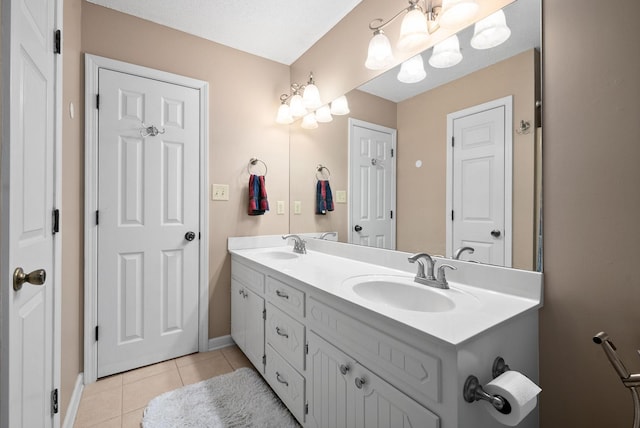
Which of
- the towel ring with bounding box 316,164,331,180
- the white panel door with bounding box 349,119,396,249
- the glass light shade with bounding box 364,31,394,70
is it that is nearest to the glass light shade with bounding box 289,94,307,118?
the towel ring with bounding box 316,164,331,180

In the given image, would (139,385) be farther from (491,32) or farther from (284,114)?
(491,32)

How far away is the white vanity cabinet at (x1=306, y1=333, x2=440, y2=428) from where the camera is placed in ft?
2.69

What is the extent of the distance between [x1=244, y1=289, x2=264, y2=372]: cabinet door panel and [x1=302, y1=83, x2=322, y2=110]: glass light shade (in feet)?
4.73

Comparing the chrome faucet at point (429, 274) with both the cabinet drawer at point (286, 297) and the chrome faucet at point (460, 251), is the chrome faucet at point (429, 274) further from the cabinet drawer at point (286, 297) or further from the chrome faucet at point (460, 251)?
the cabinet drawer at point (286, 297)

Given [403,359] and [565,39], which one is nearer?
[403,359]

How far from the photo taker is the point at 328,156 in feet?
6.99

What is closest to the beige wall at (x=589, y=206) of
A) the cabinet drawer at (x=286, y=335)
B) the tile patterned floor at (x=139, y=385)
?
the cabinet drawer at (x=286, y=335)

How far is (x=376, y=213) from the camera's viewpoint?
1.70 m

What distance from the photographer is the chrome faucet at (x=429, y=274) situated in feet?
3.86

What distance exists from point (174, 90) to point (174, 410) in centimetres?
203

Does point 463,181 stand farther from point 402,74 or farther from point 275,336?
point 275,336

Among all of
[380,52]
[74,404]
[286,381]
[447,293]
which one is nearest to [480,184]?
[447,293]

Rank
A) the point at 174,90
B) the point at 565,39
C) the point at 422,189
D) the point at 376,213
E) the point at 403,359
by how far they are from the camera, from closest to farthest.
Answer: the point at 403,359 < the point at 565,39 < the point at 422,189 < the point at 376,213 < the point at 174,90

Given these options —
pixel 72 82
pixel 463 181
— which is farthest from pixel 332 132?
pixel 72 82
